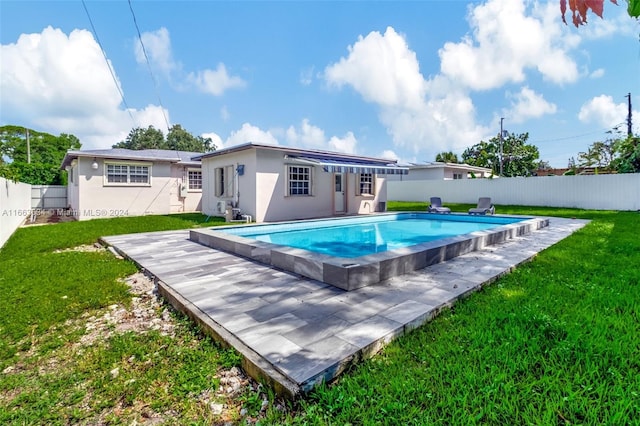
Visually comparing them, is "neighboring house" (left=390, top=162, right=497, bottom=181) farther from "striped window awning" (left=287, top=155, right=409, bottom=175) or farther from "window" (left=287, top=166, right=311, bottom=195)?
Answer: "window" (left=287, top=166, right=311, bottom=195)

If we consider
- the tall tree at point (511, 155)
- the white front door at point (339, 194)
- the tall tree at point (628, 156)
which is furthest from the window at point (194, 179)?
the tall tree at point (511, 155)

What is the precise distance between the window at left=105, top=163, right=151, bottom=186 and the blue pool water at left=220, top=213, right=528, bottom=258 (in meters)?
14.0

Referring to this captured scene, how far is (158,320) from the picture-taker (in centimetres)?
552

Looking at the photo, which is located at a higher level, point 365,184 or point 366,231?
point 365,184

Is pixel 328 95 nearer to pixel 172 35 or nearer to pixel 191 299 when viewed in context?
pixel 172 35

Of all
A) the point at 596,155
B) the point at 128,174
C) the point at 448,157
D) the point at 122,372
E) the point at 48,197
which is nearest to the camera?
the point at 122,372

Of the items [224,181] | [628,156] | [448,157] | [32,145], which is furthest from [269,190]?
[32,145]

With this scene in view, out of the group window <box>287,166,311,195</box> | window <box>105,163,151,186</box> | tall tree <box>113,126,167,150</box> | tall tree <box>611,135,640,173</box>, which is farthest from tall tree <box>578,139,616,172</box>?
tall tree <box>113,126,167,150</box>

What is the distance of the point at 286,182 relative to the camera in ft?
64.6

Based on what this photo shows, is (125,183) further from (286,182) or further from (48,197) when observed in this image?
(286,182)

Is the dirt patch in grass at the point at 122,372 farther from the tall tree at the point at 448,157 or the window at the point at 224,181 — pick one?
the tall tree at the point at 448,157

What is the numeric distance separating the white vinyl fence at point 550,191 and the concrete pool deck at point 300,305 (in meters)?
21.8

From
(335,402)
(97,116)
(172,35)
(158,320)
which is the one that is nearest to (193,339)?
(158,320)

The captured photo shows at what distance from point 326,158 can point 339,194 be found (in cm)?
336
